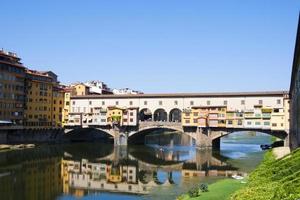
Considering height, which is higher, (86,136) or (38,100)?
(38,100)

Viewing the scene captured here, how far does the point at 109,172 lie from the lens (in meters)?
52.0

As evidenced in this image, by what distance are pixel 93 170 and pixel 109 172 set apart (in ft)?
9.51

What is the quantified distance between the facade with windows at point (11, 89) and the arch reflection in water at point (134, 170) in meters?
26.8

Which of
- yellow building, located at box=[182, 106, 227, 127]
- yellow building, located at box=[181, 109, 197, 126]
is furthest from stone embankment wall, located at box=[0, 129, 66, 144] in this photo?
yellow building, located at box=[182, 106, 227, 127]

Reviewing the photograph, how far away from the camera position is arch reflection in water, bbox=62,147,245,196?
41.8m

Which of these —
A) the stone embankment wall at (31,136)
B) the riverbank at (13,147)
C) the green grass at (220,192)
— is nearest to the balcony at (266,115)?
the green grass at (220,192)

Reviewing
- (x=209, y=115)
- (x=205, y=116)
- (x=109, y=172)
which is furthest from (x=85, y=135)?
(x=109, y=172)

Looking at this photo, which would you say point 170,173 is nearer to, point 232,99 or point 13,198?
point 13,198

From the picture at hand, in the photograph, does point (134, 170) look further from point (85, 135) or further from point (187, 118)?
point (85, 135)

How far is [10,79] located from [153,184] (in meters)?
54.3

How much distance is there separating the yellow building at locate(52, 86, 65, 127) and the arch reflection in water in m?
30.2

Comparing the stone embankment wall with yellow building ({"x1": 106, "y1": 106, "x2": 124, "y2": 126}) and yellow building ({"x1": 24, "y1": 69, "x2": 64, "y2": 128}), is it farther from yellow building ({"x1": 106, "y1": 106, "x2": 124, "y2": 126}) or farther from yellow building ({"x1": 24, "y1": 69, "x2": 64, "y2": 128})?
yellow building ({"x1": 106, "y1": 106, "x2": 124, "y2": 126})

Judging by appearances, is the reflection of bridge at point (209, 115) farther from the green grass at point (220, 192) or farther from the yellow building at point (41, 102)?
the green grass at point (220, 192)

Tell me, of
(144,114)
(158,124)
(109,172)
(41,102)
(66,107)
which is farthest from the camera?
(144,114)
